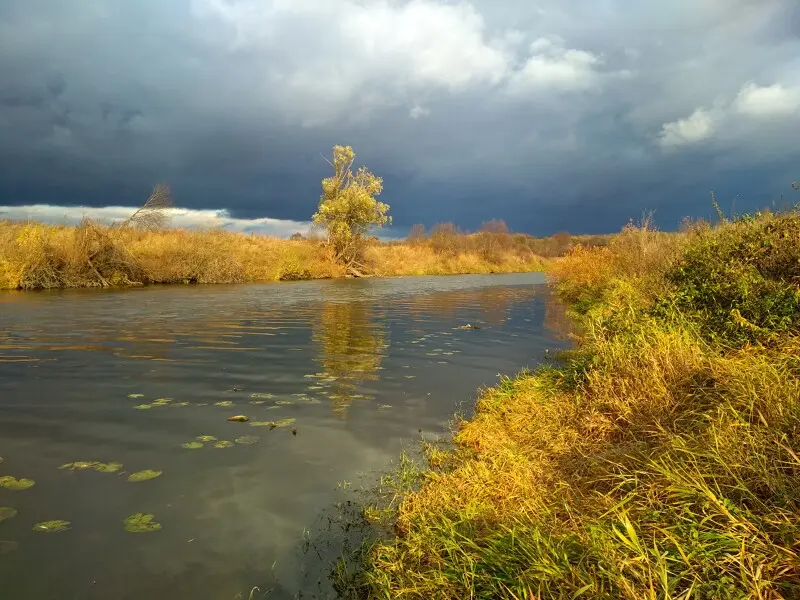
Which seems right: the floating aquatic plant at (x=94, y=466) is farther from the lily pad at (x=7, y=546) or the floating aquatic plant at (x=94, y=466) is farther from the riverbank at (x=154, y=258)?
the riverbank at (x=154, y=258)

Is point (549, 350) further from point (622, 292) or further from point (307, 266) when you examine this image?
point (307, 266)

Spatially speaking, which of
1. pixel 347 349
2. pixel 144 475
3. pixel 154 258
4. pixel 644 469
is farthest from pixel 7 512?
pixel 154 258

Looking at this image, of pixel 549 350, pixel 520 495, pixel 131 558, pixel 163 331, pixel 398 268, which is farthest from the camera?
pixel 398 268

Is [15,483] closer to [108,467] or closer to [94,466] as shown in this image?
[94,466]

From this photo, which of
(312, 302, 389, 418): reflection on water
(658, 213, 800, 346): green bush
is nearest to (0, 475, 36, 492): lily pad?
(312, 302, 389, 418): reflection on water

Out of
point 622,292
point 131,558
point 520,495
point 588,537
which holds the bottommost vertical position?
point 131,558

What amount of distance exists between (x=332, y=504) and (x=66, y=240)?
1336 inches

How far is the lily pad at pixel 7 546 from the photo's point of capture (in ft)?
13.7

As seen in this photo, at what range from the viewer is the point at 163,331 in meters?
16.1

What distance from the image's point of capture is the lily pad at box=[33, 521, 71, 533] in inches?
178

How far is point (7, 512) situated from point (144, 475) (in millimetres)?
1261

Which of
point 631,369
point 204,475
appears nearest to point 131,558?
point 204,475

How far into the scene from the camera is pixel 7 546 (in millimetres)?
4262

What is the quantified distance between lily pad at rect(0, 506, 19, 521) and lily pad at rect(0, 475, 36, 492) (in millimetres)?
445
